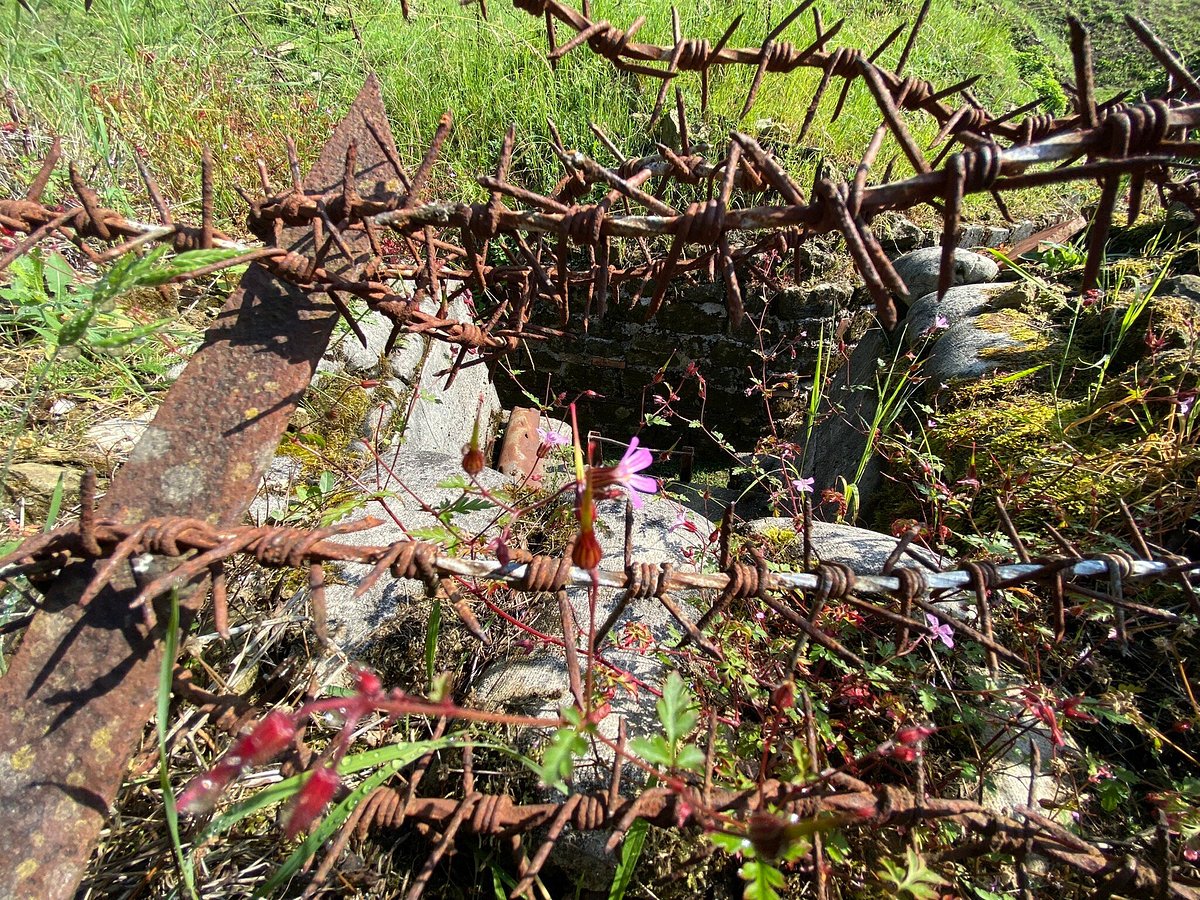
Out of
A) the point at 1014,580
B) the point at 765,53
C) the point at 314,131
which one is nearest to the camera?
the point at 1014,580

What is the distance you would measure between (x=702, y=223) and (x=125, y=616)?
84 cm

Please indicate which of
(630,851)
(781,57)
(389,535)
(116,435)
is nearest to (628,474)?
(630,851)

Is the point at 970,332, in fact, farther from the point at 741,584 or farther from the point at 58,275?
the point at 58,275

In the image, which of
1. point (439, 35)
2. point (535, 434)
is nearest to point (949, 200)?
point (535, 434)

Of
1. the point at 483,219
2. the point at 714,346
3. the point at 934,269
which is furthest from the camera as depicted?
the point at 714,346

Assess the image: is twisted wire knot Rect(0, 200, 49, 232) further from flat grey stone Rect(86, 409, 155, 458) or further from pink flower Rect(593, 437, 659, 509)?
flat grey stone Rect(86, 409, 155, 458)

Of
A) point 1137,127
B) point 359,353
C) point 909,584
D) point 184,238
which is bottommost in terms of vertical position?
point 909,584

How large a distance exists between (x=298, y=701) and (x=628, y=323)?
8.97 feet

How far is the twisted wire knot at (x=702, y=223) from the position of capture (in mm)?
700

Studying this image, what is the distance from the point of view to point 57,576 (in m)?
0.75

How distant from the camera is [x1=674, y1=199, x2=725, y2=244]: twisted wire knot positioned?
700 millimetres

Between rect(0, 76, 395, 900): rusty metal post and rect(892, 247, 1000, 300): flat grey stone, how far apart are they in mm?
2678

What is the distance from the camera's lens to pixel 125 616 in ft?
2.43

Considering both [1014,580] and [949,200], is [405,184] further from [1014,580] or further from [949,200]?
[1014,580]
